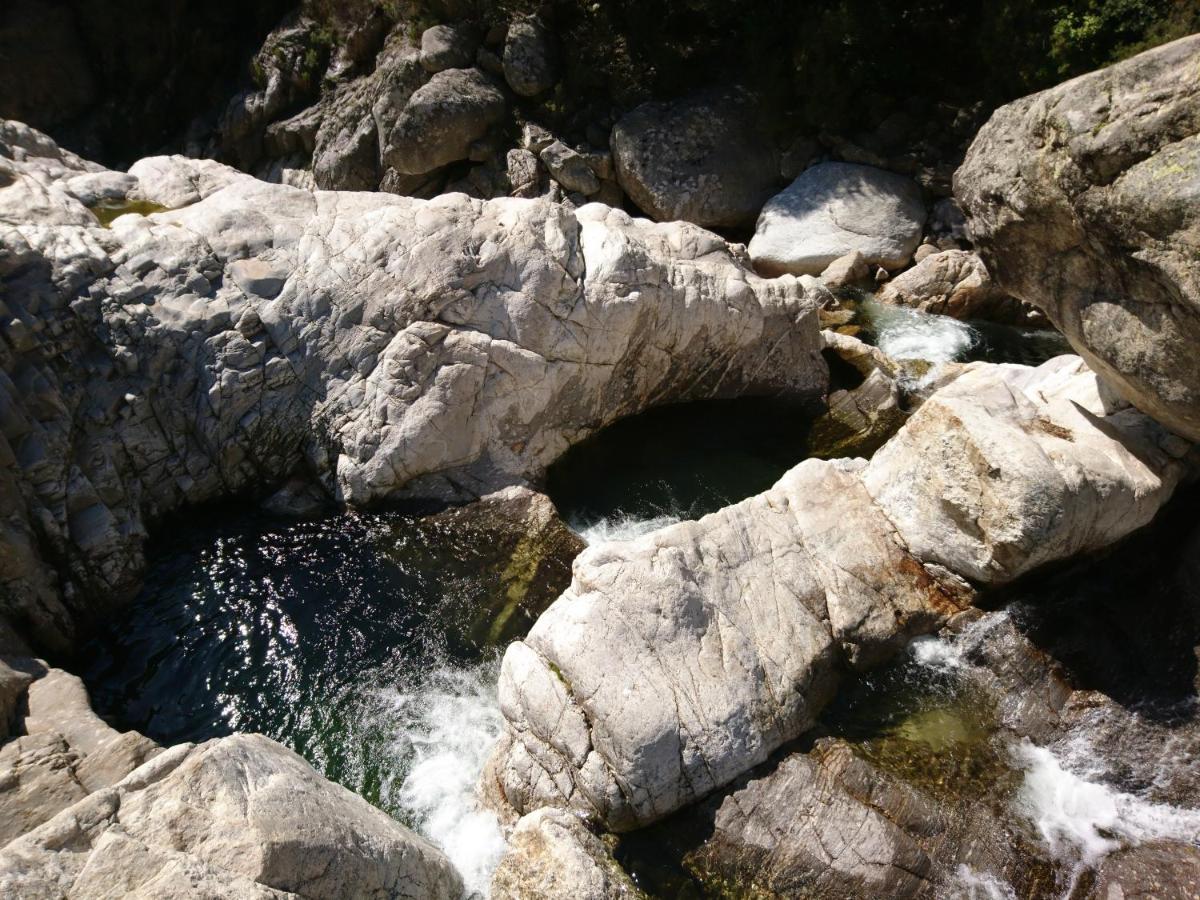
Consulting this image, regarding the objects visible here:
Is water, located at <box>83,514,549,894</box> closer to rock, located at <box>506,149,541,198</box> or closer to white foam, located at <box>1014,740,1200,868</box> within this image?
white foam, located at <box>1014,740,1200,868</box>

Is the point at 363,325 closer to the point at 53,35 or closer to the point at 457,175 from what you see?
the point at 457,175

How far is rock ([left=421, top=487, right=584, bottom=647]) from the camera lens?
11.5 m

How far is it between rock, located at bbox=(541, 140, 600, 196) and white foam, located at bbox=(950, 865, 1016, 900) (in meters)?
22.6

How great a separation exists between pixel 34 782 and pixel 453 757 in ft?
13.5

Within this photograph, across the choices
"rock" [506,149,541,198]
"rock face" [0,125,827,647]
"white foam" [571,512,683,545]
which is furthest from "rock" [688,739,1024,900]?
"rock" [506,149,541,198]

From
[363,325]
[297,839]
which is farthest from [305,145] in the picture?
[297,839]

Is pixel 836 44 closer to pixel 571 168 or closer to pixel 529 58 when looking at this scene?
pixel 571 168

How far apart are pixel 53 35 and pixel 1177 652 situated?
44.0 m

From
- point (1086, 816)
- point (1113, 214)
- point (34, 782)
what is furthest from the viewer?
point (1113, 214)

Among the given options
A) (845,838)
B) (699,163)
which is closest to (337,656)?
(845,838)

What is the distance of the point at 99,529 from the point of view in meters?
11.6

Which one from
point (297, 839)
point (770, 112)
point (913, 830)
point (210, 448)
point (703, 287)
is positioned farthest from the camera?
point (770, 112)

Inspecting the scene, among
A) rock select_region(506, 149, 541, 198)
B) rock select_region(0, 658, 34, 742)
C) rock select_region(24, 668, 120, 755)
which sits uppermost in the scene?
rock select_region(506, 149, 541, 198)

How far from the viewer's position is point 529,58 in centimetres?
2642
